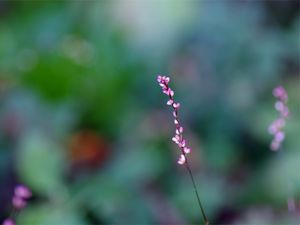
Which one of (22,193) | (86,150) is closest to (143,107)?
(86,150)

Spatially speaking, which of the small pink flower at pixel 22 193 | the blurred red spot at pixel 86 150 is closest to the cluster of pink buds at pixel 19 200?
the small pink flower at pixel 22 193

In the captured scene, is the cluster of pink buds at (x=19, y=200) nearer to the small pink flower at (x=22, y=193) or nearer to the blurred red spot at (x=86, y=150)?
the small pink flower at (x=22, y=193)

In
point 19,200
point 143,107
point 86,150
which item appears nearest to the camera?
point 19,200

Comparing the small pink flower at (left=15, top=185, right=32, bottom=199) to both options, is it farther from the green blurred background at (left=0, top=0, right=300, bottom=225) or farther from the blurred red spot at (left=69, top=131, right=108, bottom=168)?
the blurred red spot at (left=69, top=131, right=108, bottom=168)

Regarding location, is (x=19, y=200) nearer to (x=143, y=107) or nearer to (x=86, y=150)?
(x=86, y=150)

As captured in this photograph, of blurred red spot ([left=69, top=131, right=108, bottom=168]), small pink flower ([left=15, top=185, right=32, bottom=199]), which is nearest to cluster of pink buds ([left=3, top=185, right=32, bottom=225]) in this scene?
small pink flower ([left=15, top=185, right=32, bottom=199])

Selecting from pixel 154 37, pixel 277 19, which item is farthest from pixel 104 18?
pixel 277 19

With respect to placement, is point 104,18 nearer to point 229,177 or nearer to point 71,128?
point 71,128

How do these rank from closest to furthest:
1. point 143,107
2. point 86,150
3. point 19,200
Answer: point 19,200 → point 86,150 → point 143,107
